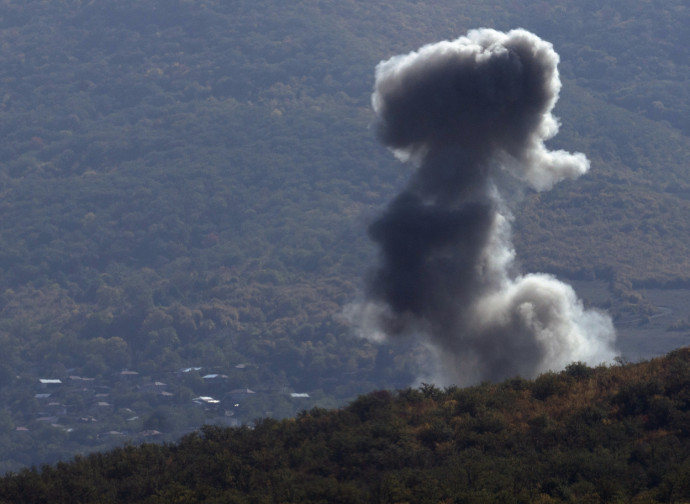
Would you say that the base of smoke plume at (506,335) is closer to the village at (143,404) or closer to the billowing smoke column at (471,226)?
the billowing smoke column at (471,226)

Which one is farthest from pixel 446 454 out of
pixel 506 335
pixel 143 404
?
pixel 143 404

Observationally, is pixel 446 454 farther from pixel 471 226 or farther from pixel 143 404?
pixel 143 404

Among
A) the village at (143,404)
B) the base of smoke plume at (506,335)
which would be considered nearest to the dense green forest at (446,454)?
the base of smoke plume at (506,335)

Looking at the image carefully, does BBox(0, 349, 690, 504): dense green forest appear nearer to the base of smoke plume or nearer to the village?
the base of smoke plume

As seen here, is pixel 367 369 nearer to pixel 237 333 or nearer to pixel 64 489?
pixel 237 333

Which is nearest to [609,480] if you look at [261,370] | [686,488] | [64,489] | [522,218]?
[686,488]

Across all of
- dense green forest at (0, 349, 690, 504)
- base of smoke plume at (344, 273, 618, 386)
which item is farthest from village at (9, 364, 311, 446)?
dense green forest at (0, 349, 690, 504)

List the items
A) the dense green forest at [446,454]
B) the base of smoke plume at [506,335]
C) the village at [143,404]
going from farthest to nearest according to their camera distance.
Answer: the village at [143,404], the base of smoke plume at [506,335], the dense green forest at [446,454]
